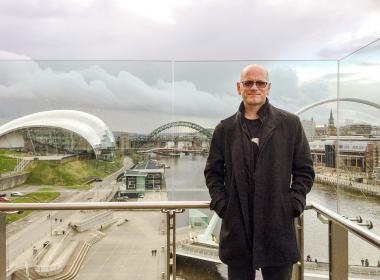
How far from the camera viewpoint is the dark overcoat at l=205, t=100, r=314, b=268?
1.25 metres

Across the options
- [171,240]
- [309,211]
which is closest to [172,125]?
[171,240]

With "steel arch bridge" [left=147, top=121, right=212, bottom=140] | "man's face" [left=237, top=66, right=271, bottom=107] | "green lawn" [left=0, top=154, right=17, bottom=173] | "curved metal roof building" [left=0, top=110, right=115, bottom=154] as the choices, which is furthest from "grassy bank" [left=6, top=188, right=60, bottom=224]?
"man's face" [left=237, top=66, right=271, bottom=107]

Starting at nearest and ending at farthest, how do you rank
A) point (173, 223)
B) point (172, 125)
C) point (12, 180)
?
point (173, 223) → point (172, 125) → point (12, 180)

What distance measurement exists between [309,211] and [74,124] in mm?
3122

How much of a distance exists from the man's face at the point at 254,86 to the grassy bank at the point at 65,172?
2.95 meters

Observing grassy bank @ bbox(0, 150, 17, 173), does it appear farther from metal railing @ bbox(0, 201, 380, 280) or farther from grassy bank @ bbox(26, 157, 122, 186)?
metal railing @ bbox(0, 201, 380, 280)

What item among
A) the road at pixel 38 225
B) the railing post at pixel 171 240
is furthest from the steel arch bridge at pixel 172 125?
the railing post at pixel 171 240

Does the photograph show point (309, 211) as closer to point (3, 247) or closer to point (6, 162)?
point (3, 247)

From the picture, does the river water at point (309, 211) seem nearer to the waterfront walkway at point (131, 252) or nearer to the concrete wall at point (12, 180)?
the waterfront walkway at point (131, 252)

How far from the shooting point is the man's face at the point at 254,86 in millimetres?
1318

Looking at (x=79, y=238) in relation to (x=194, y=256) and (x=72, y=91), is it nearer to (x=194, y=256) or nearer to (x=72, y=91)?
(x=194, y=256)

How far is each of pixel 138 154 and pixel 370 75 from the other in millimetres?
2406

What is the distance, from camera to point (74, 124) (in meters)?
4.09

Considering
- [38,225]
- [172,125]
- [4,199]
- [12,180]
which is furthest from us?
[12,180]
